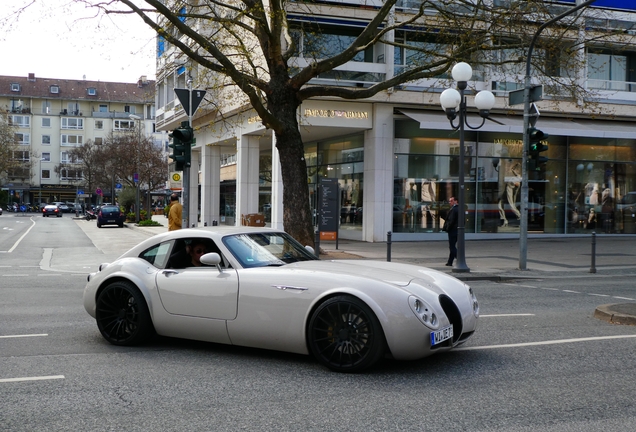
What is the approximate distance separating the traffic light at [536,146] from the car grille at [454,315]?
36.5 ft

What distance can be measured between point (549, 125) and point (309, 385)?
2512 cm

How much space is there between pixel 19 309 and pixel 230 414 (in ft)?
20.8

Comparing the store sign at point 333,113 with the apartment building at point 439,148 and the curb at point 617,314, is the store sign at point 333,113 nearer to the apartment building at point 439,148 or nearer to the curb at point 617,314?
the apartment building at point 439,148

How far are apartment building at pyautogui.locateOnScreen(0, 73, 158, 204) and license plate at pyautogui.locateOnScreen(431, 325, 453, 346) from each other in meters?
101

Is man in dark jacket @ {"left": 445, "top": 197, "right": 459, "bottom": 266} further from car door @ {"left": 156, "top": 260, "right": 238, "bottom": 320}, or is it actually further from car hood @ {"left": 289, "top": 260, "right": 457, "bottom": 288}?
car door @ {"left": 156, "top": 260, "right": 238, "bottom": 320}

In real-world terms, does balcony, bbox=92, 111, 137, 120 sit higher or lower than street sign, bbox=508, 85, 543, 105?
higher

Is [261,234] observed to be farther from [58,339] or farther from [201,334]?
[58,339]

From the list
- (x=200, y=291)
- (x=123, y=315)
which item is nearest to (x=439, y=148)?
(x=123, y=315)

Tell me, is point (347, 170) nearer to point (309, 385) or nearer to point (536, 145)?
point (536, 145)

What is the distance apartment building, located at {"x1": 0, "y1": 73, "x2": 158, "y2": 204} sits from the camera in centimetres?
10262

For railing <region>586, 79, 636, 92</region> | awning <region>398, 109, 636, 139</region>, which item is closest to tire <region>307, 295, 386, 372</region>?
awning <region>398, 109, 636, 139</region>

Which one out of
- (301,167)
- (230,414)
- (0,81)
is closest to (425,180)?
(301,167)

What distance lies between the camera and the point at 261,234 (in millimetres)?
7141

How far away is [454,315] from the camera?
5.96 m
